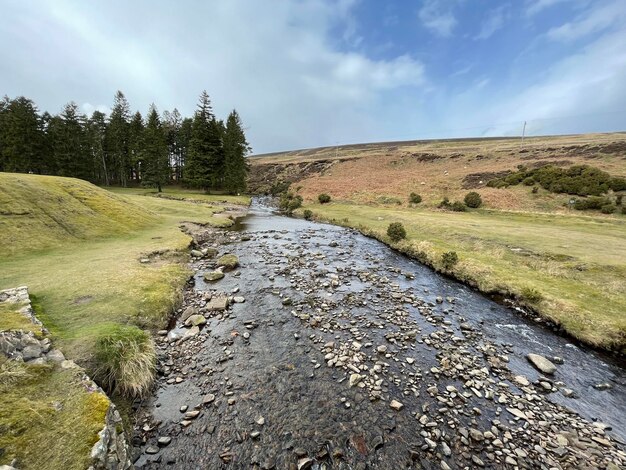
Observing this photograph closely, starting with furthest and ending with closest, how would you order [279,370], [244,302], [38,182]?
[38,182]
[244,302]
[279,370]

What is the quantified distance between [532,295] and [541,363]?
17.0 feet

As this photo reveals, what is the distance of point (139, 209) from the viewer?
3027 cm

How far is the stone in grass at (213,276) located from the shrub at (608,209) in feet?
139

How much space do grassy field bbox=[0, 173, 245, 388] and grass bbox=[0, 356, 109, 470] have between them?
176cm

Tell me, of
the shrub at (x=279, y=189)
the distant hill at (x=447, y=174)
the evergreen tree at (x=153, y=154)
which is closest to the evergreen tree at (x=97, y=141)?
the evergreen tree at (x=153, y=154)

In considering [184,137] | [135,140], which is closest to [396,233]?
[135,140]

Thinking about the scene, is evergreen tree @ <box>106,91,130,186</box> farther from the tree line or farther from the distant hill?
the distant hill

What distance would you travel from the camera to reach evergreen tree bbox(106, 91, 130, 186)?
6325cm

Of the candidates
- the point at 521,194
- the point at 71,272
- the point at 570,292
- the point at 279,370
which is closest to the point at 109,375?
the point at 279,370

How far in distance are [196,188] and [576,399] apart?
2856 inches

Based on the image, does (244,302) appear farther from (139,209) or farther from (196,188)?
(196,188)

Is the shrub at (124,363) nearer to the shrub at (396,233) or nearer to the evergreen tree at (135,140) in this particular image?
the shrub at (396,233)

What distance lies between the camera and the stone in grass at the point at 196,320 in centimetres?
1168

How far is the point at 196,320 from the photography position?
11805mm
